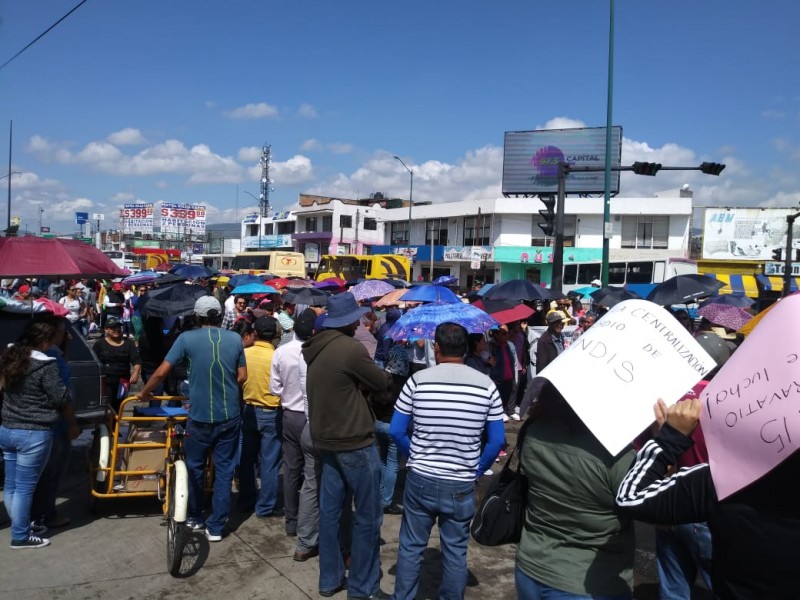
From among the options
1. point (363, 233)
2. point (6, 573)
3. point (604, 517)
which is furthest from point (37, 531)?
point (363, 233)

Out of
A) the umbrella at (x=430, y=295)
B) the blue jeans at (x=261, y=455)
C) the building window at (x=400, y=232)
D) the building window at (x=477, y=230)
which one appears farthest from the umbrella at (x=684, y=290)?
the building window at (x=400, y=232)

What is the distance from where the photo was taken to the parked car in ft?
19.6

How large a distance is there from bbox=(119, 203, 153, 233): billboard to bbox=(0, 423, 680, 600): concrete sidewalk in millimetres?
110287

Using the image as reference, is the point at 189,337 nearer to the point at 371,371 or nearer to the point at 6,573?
the point at 371,371

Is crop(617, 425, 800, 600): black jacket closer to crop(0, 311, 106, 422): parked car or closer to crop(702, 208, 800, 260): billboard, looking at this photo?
crop(0, 311, 106, 422): parked car

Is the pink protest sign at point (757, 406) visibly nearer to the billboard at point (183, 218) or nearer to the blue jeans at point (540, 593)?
the blue jeans at point (540, 593)

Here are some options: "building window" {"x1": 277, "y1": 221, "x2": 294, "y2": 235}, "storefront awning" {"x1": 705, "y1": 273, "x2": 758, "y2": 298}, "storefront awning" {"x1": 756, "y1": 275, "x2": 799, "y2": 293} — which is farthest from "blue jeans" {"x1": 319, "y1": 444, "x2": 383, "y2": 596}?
"building window" {"x1": 277, "y1": 221, "x2": 294, "y2": 235}

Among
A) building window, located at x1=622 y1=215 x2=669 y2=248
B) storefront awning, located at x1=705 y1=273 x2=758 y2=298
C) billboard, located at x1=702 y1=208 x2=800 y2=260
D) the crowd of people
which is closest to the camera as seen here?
the crowd of people

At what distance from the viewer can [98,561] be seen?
457cm

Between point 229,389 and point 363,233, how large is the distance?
165 ft

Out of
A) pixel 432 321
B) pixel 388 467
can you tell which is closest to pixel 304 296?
pixel 432 321

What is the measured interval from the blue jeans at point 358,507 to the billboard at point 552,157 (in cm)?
3932

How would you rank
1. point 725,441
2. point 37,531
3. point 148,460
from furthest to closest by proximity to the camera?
point 148,460 → point 37,531 → point 725,441

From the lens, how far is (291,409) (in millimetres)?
5039
